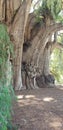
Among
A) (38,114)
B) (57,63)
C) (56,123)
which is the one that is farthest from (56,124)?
(57,63)

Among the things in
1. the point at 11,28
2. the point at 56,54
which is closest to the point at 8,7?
the point at 11,28

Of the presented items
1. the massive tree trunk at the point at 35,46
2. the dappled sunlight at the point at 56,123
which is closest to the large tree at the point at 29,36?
the massive tree trunk at the point at 35,46

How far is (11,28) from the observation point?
8.51 m

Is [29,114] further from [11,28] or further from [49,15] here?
[49,15]

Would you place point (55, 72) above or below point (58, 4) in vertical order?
below

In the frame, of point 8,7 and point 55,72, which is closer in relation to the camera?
point 8,7

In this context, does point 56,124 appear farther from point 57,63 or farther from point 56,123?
point 57,63

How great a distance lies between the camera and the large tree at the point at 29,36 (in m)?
8.54

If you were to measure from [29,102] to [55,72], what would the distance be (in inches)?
445

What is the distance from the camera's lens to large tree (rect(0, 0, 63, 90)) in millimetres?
8539

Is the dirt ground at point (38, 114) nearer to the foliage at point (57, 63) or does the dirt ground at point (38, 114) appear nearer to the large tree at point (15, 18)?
the large tree at point (15, 18)

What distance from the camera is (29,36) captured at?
34.9 feet

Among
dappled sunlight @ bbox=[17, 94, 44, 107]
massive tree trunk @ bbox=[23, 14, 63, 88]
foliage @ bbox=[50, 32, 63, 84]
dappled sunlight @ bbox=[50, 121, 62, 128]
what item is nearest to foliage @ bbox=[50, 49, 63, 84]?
foliage @ bbox=[50, 32, 63, 84]

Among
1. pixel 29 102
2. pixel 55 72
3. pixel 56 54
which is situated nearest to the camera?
pixel 29 102
